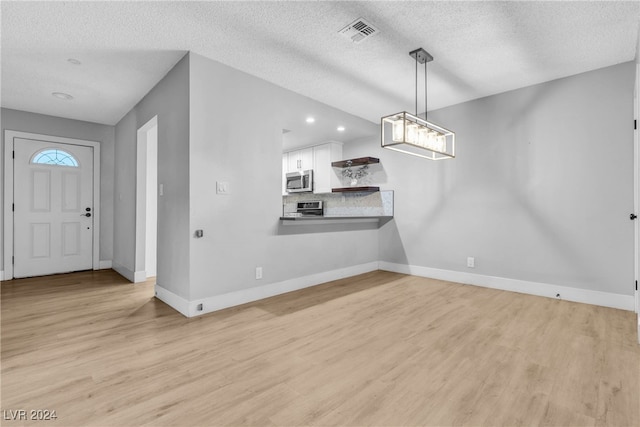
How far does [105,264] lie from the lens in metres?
5.30

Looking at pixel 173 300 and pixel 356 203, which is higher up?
pixel 356 203

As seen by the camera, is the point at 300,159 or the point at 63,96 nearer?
the point at 63,96

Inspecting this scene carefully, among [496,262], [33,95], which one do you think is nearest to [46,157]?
[33,95]

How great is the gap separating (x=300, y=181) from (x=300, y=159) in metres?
0.51

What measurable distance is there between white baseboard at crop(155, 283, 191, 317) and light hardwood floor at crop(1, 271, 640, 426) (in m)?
0.08

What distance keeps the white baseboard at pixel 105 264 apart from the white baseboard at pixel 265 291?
11.8ft

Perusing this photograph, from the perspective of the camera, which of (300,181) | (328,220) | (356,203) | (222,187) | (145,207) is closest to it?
(222,187)

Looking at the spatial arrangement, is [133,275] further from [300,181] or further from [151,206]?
[300,181]

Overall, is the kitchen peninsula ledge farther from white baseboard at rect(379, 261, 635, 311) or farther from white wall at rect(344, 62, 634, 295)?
white baseboard at rect(379, 261, 635, 311)

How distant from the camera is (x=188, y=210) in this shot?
111 inches

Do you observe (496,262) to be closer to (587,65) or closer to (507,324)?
(507,324)

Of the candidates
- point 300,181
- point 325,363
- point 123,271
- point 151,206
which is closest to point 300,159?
point 300,181

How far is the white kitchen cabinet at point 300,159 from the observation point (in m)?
5.90

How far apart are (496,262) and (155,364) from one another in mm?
3920
